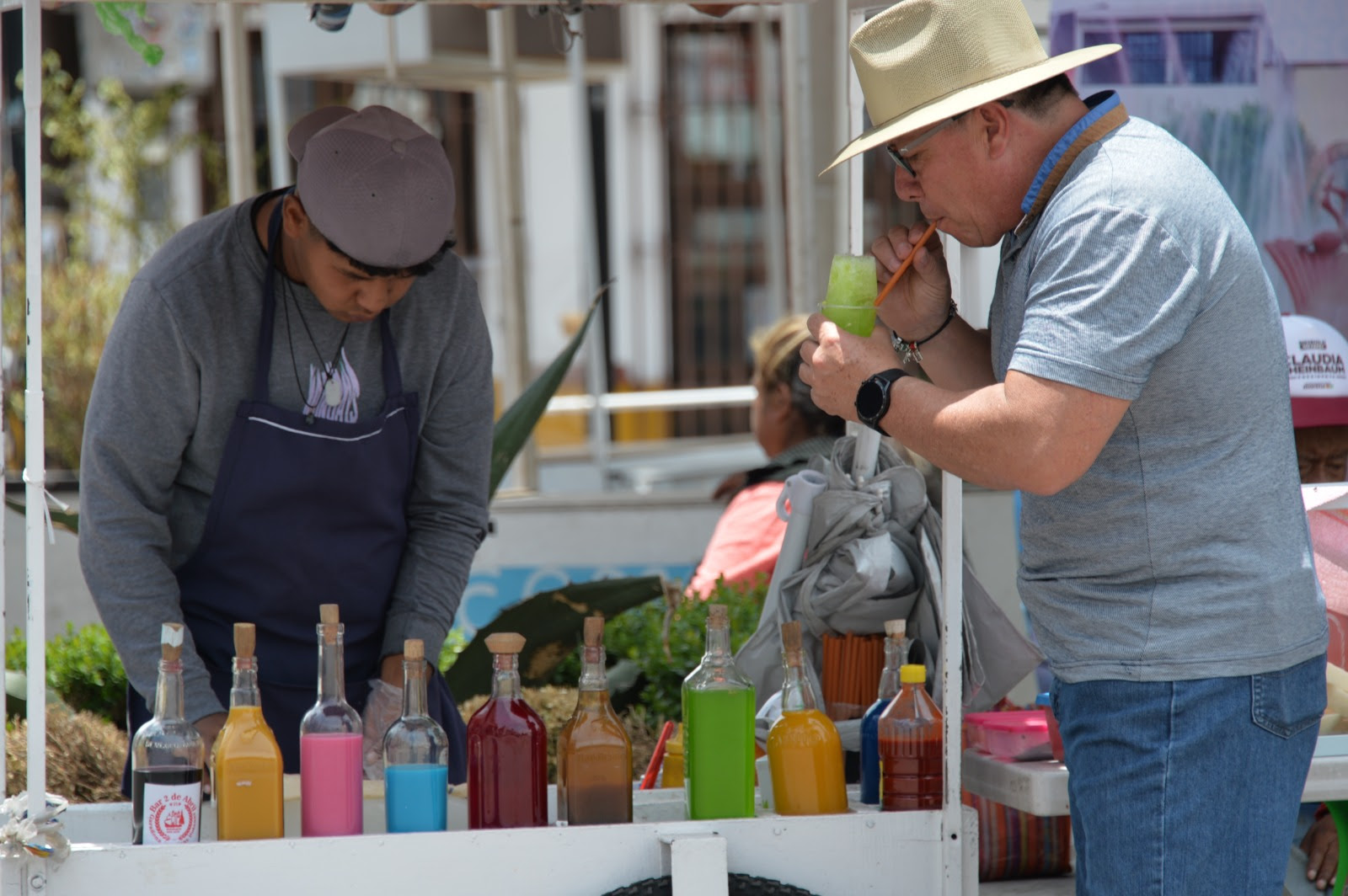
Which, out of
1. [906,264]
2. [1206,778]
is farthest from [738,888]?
[906,264]

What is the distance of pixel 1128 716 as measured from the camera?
158 centimetres

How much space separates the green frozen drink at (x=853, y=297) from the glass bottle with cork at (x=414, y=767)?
60 cm

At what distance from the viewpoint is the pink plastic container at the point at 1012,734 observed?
78.4 inches

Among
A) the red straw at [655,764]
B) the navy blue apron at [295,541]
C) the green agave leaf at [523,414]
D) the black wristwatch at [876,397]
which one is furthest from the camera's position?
the green agave leaf at [523,414]

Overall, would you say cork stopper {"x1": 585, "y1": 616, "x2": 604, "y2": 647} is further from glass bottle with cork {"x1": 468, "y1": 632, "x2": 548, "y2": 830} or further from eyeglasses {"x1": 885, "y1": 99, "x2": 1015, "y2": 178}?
eyeglasses {"x1": 885, "y1": 99, "x2": 1015, "y2": 178}

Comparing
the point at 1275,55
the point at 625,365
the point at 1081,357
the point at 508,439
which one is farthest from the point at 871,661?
the point at 625,365

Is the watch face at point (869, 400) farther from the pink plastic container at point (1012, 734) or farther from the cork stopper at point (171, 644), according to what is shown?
the cork stopper at point (171, 644)

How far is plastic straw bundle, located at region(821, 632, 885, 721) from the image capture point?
91.4 inches

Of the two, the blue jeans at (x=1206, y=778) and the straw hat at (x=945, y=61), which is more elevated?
the straw hat at (x=945, y=61)

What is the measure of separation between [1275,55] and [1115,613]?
201 cm

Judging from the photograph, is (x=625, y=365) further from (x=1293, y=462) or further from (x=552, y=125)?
(x=1293, y=462)

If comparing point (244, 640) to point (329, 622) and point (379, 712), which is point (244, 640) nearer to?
point (329, 622)

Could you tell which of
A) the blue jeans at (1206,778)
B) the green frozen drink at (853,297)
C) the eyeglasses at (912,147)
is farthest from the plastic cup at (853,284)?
the blue jeans at (1206,778)

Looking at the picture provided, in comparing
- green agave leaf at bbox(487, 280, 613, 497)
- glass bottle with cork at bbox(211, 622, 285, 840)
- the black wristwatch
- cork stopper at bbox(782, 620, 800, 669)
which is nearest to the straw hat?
the black wristwatch
